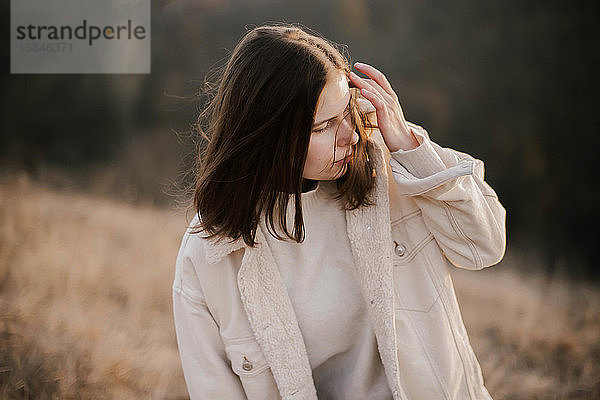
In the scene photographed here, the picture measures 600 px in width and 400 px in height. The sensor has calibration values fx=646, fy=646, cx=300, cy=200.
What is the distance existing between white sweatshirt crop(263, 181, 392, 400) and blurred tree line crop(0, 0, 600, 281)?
40.7 inches

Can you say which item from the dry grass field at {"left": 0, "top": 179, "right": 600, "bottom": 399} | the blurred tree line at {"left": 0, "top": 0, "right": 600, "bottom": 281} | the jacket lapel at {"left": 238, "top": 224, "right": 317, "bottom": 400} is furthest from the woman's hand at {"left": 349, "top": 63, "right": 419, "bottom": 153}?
the dry grass field at {"left": 0, "top": 179, "right": 600, "bottom": 399}

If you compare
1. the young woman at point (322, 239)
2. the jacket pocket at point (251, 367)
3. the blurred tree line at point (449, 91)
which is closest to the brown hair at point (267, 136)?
the young woman at point (322, 239)

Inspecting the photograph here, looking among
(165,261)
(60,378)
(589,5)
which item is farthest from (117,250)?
(589,5)

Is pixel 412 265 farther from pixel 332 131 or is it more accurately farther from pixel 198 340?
pixel 198 340

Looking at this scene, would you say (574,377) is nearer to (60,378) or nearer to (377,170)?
(377,170)

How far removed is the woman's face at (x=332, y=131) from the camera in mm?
980

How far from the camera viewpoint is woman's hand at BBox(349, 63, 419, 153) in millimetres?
1024

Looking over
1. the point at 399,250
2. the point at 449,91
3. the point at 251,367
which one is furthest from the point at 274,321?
the point at 449,91

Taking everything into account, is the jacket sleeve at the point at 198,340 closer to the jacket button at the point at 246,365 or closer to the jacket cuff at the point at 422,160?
the jacket button at the point at 246,365

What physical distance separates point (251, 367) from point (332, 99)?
1.61 ft

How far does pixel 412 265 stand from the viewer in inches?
43.7

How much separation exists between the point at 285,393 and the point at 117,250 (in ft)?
3.80

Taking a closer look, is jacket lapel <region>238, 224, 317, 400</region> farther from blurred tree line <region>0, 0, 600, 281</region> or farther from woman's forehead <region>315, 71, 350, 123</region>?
blurred tree line <region>0, 0, 600, 281</region>

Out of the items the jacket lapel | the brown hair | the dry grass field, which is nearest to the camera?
the brown hair
